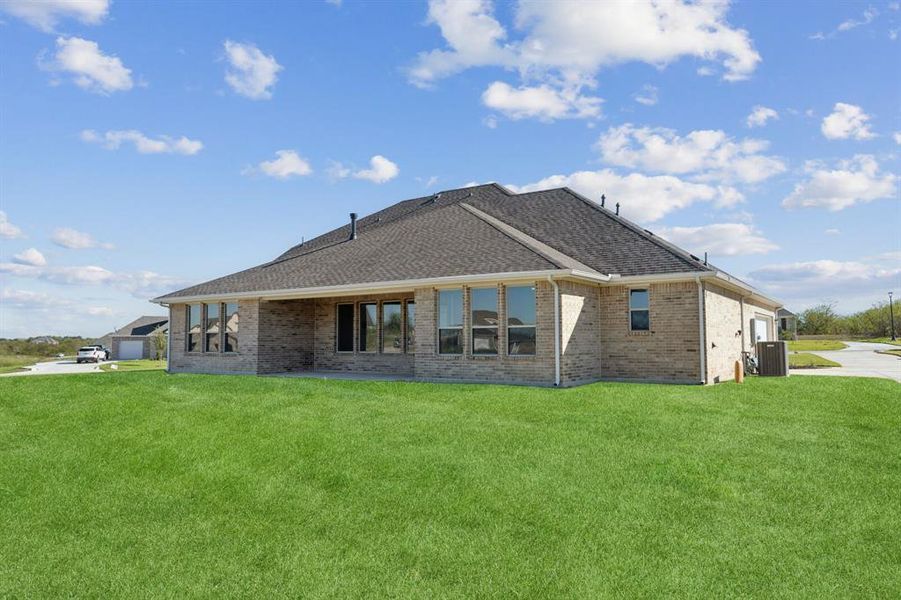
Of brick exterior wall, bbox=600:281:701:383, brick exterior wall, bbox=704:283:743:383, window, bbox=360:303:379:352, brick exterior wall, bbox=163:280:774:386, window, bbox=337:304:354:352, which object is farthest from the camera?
window, bbox=337:304:354:352

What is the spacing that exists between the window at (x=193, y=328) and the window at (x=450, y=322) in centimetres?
1032

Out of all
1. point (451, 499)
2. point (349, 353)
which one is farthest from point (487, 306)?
point (451, 499)

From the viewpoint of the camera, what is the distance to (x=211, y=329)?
68.0 ft

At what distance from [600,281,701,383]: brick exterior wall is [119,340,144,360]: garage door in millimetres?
60888

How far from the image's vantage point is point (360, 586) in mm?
4543

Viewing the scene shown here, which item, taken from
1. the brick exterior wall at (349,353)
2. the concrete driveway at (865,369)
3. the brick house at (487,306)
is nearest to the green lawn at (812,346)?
the concrete driveway at (865,369)

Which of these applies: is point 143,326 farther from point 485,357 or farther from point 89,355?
point 485,357

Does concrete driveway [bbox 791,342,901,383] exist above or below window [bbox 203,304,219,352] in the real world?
below

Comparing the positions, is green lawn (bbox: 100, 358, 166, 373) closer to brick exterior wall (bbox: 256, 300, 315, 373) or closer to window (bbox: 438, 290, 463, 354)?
brick exterior wall (bbox: 256, 300, 315, 373)

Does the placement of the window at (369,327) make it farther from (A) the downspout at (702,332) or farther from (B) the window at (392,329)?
(A) the downspout at (702,332)

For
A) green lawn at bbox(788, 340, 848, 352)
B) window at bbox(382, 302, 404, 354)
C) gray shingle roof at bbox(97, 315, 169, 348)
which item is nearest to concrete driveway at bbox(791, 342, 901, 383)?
window at bbox(382, 302, 404, 354)

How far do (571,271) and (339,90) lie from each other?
25.9 feet

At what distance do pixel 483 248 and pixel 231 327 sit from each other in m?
9.55

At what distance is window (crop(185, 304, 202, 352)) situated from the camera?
69.7 feet
